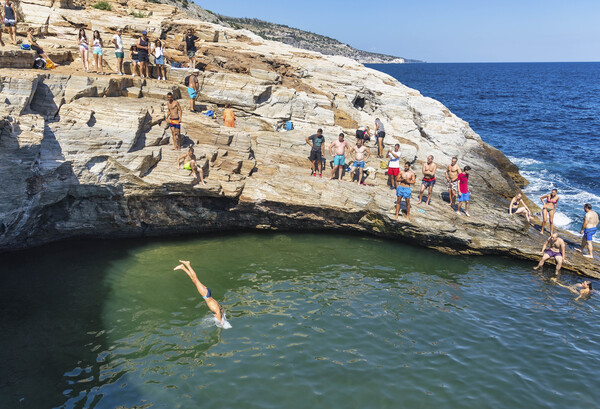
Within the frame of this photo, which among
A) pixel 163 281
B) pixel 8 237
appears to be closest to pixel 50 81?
pixel 8 237

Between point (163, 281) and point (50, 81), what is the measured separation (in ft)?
33.4

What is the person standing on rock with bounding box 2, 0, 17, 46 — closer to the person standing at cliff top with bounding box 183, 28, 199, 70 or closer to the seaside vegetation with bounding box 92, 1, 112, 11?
the person standing at cliff top with bounding box 183, 28, 199, 70

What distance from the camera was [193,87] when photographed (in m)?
22.6

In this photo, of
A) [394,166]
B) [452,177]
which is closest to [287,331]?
[394,166]

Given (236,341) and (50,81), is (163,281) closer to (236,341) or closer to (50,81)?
(236,341)

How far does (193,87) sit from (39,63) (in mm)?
7278

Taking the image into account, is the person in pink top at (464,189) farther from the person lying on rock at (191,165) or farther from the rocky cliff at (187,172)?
the person lying on rock at (191,165)

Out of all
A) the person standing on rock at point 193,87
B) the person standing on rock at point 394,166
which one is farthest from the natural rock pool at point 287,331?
the person standing on rock at point 193,87

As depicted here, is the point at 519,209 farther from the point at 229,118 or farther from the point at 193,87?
the point at 193,87

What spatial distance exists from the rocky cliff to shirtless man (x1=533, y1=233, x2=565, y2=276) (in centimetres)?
56

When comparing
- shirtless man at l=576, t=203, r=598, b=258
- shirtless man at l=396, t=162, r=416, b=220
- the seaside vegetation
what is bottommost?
shirtless man at l=576, t=203, r=598, b=258

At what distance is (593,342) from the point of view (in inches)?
505

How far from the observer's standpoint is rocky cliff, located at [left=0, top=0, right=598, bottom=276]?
15.5 meters

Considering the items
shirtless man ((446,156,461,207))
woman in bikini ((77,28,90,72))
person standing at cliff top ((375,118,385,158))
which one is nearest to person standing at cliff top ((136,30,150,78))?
woman in bikini ((77,28,90,72))
